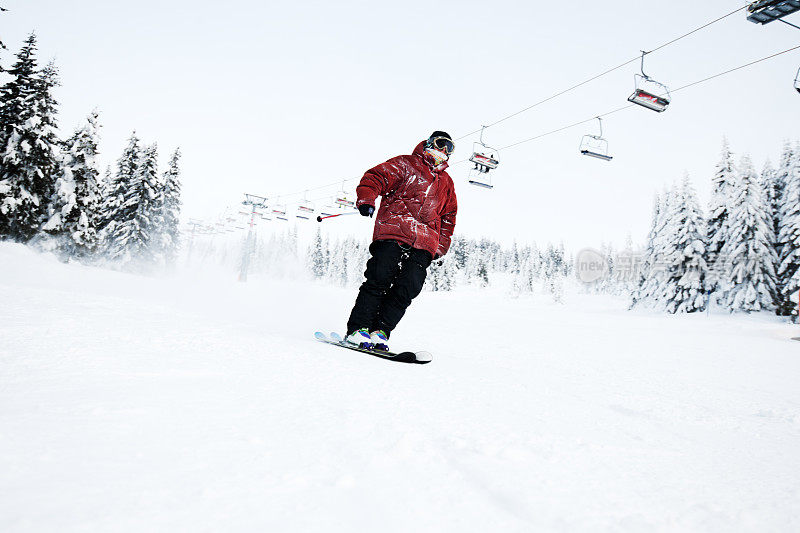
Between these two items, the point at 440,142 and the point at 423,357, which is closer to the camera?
the point at 423,357

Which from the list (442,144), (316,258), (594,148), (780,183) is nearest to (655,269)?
(780,183)

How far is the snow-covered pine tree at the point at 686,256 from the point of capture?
106ft

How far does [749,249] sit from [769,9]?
2692 centimetres

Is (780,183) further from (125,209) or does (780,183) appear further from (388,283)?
(125,209)

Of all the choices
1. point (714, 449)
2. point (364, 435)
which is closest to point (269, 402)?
point (364, 435)

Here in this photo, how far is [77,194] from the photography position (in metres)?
25.1

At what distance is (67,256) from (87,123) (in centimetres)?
840

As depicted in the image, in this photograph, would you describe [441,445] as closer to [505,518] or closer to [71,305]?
[505,518]

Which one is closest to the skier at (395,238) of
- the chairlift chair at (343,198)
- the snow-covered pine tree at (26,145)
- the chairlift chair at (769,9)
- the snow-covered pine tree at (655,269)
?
the chairlift chair at (769,9)

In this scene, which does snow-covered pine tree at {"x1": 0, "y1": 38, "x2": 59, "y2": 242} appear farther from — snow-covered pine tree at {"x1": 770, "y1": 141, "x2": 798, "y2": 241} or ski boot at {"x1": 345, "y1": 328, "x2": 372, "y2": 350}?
snow-covered pine tree at {"x1": 770, "y1": 141, "x2": 798, "y2": 241}

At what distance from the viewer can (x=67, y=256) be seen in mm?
26344

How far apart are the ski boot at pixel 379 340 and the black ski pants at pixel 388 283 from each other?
0.05m

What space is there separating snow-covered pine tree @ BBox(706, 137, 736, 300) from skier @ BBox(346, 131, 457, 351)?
3615cm

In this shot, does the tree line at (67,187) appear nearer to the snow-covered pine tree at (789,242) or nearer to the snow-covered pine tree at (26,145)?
the snow-covered pine tree at (26,145)
